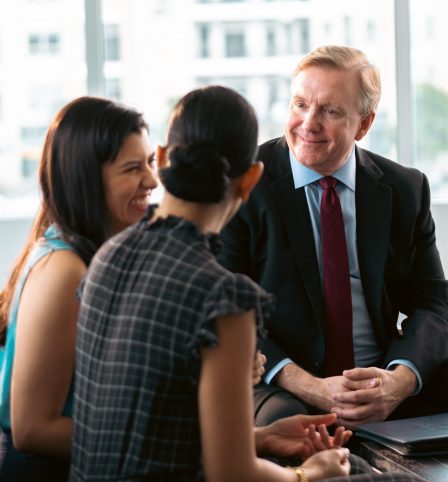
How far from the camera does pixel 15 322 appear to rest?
1.92 metres

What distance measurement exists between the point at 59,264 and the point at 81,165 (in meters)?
0.22

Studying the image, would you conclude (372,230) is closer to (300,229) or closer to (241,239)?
(300,229)

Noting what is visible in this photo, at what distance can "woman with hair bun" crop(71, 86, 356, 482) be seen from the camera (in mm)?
1451

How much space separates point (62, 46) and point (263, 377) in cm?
337

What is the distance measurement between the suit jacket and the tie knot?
0.06 metres

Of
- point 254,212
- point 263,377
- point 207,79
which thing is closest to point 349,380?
point 263,377

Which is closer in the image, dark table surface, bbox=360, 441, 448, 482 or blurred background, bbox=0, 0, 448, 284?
dark table surface, bbox=360, 441, 448, 482

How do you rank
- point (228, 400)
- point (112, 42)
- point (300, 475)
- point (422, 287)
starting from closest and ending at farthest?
point (228, 400) < point (300, 475) < point (422, 287) < point (112, 42)

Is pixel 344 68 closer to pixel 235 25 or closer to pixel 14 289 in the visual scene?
pixel 14 289

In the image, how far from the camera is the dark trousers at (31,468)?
1.88 metres

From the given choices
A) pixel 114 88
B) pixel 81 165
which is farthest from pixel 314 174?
pixel 114 88

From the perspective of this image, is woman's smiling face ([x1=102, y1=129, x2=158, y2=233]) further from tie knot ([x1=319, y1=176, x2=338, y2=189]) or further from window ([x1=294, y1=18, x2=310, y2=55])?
window ([x1=294, y1=18, x2=310, y2=55])

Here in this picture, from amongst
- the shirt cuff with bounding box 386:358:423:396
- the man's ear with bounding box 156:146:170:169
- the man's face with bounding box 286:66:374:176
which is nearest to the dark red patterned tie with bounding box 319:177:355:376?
the shirt cuff with bounding box 386:358:423:396

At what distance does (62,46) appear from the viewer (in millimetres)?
5430
